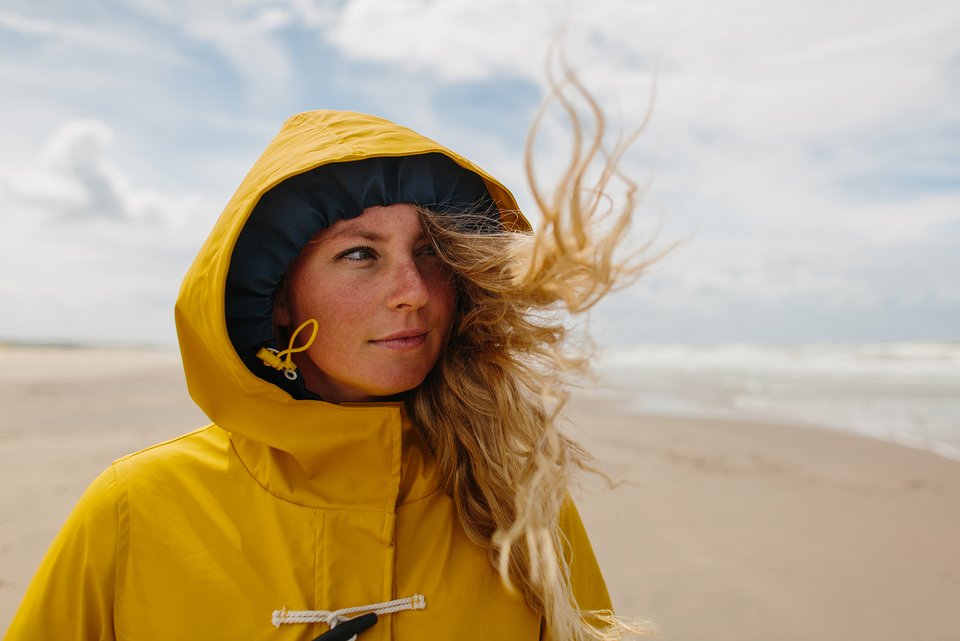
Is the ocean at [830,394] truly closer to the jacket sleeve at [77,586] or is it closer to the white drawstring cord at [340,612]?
the white drawstring cord at [340,612]

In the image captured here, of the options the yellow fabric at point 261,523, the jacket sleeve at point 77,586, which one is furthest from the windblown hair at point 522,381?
the jacket sleeve at point 77,586

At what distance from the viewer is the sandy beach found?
13.6ft

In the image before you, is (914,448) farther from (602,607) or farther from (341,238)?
(341,238)

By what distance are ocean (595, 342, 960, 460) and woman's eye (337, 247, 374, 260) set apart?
69 cm

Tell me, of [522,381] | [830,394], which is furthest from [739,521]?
[830,394]

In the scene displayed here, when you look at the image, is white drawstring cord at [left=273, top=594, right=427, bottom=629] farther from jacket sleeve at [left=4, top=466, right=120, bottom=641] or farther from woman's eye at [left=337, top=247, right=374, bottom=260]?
woman's eye at [left=337, top=247, right=374, bottom=260]

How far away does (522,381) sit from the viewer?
6.52 ft

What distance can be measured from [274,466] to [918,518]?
6.15m

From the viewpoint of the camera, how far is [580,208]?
4.92 ft

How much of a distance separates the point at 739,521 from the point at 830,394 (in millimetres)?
10926

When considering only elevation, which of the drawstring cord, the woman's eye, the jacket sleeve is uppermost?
the woman's eye

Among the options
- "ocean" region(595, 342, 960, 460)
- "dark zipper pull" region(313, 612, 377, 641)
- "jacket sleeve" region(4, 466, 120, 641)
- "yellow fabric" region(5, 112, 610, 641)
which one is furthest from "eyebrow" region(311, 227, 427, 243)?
"dark zipper pull" region(313, 612, 377, 641)

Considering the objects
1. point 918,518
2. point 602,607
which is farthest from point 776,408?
point 602,607

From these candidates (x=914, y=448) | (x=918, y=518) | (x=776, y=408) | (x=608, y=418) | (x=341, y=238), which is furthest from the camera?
(x=776, y=408)
